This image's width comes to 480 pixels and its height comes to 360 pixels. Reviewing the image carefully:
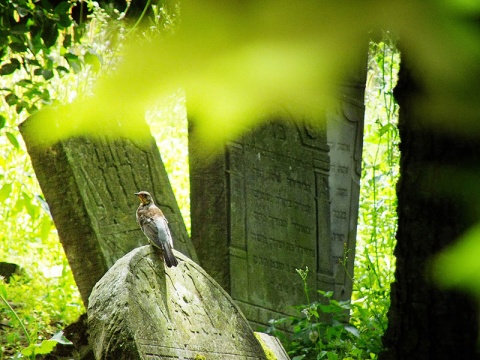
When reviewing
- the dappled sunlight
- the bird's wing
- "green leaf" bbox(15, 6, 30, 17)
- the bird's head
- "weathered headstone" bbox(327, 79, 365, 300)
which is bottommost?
the dappled sunlight

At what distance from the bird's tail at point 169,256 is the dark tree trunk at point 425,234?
76.1 inches

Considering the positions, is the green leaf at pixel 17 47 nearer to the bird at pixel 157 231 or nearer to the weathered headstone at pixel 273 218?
the bird at pixel 157 231

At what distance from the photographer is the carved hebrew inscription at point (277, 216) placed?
5531 millimetres

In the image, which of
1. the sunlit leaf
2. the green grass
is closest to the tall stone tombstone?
the green grass

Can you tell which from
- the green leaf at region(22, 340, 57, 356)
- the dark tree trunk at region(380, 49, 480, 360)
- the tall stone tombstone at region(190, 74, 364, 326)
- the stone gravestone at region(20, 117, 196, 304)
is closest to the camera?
the dark tree trunk at region(380, 49, 480, 360)

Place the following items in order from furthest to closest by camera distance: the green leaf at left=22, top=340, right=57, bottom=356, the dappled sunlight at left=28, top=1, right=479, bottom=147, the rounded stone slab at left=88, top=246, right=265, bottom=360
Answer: the green leaf at left=22, top=340, right=57, bottom=356, the rounded stone slab at left=88, top=246, right=265, bottom=360, the dappled sunlight at left=28, top=1, right=479, bottom=147

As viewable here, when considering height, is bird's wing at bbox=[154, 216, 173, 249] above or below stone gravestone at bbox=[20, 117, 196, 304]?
below

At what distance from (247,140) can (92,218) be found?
48.5 inches

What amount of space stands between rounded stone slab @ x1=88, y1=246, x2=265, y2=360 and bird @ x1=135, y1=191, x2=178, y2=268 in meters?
0.04

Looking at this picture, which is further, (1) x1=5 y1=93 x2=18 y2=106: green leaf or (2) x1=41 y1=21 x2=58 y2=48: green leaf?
(1) x1=5 y1=93 x2=18 y2=106: green leaf

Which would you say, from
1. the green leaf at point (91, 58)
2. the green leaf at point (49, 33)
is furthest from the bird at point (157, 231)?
the green leaf at point (49, 33)

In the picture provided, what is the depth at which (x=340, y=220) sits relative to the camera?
20.6 feet

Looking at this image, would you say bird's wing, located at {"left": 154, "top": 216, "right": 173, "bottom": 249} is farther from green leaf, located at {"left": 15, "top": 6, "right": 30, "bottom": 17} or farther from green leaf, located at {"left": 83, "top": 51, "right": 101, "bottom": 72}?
green leaf, located at {"left": 15, "top": 6, "right": 30, "bottom": 17}

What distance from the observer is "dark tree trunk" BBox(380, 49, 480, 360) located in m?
1.11
